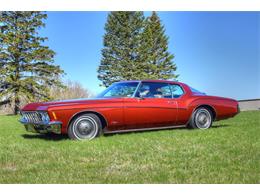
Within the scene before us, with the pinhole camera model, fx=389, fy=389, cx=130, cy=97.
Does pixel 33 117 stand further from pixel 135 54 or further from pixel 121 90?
pixel 135 54

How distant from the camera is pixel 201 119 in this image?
27.0 ft

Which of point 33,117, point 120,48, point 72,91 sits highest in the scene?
point 120,48

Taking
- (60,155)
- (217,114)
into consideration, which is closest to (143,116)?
(217,114)

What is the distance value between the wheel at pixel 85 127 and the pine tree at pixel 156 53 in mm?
2703

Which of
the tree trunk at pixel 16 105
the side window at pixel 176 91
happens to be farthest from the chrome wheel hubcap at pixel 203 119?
the tree trunk at pixel 16 105

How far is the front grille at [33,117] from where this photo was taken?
682cm

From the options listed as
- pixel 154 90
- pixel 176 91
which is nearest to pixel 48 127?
pixel 154 90

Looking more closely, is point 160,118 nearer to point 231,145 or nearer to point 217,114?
point 217,114

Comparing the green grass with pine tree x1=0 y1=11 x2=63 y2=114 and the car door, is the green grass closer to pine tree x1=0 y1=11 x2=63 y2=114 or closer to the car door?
the car door

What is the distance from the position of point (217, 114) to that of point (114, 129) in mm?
2480

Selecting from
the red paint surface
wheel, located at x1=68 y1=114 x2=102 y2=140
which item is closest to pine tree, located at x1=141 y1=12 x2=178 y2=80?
the red paint surface

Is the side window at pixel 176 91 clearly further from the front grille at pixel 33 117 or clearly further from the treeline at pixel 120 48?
the front grille at pixel 33 117

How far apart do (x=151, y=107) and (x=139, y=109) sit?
0.90ft

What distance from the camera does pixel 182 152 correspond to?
514cm
